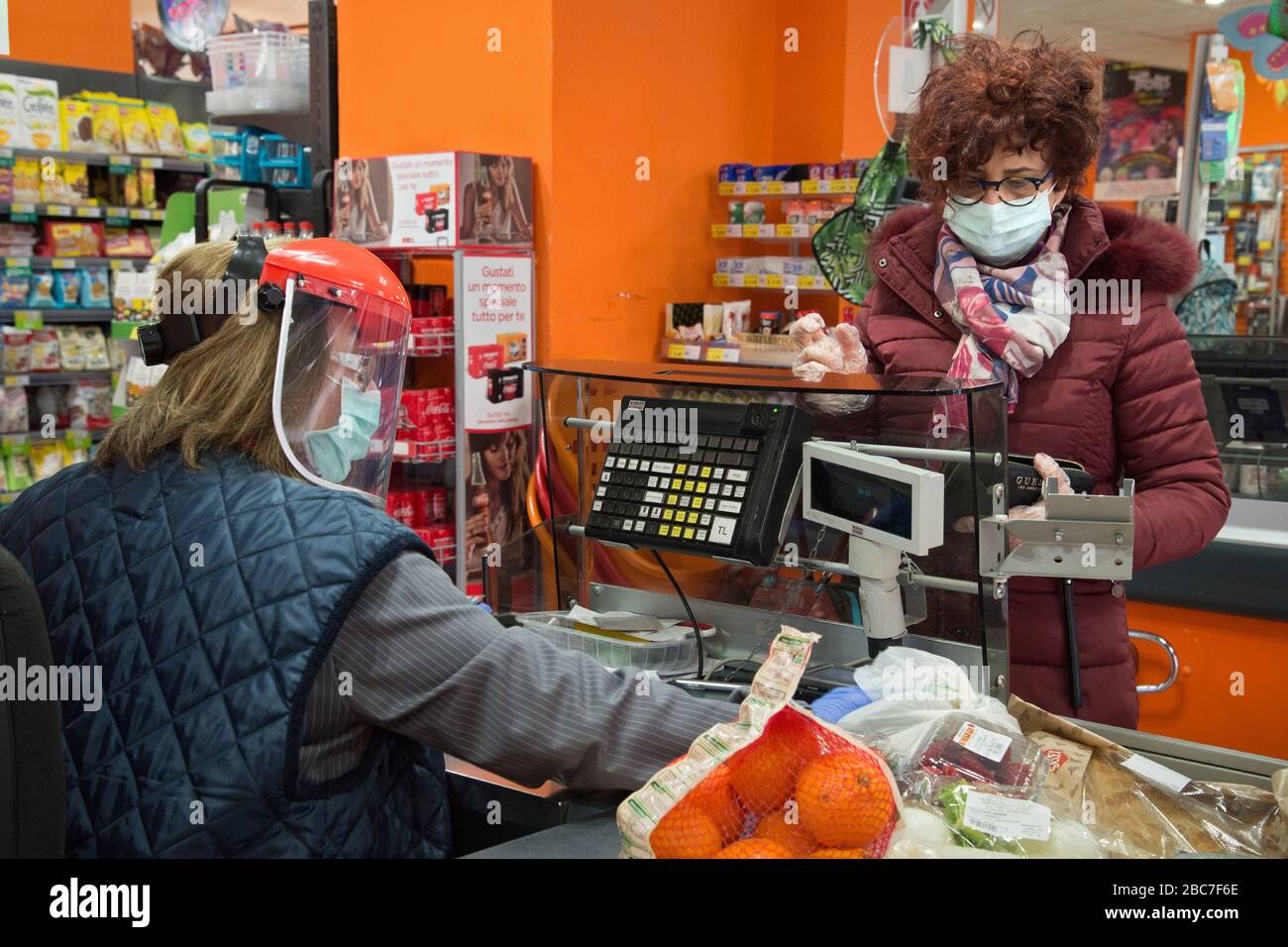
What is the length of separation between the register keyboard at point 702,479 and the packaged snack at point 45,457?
5.54 meters

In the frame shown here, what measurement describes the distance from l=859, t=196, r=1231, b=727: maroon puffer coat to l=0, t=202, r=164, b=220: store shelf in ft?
18.4

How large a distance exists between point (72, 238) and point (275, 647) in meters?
6.05

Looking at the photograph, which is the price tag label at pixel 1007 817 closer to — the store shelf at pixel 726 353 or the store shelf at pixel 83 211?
the store shelf at pixel 726 353

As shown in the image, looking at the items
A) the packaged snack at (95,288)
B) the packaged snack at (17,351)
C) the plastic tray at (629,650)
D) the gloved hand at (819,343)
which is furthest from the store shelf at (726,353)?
the packaged snack at (17,351)

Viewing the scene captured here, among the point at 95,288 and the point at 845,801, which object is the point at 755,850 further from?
the point at 95,288

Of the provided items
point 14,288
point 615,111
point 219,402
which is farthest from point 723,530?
point 14,288

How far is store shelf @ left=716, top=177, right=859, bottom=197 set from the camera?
4.94 meters

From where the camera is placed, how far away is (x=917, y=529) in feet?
5.18

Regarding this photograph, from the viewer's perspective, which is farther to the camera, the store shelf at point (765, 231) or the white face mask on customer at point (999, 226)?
the store shelf at point (765, 231)

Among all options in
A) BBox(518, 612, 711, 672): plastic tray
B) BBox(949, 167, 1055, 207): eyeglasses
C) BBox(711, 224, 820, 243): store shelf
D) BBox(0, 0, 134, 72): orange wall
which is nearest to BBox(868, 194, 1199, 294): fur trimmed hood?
BBox(949, 167, 1055, 207): eyeglasses

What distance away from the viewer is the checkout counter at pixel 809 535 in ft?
5.17

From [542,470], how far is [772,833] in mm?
1126

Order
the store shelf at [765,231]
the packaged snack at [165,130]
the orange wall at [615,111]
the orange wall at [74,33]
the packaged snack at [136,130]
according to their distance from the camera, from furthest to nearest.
A: 1. the orange wall at [74,33]
2. the packaged snack at [165,130]
3. the packaged snack at [136,130]
4. the store shelf at [765,231]
5. the orange wall at [615,111]

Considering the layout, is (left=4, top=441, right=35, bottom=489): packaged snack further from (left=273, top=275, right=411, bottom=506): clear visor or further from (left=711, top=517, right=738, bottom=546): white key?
(left=711, top=517, right=738, bottom=546): white key
